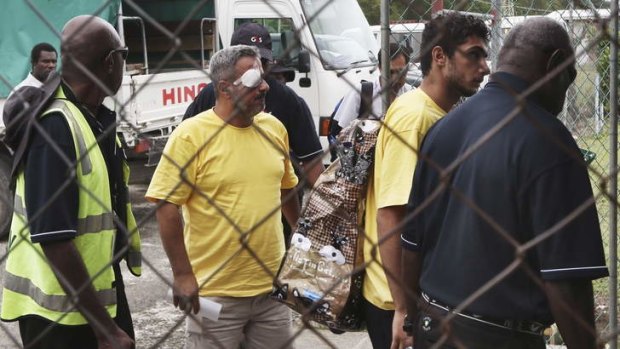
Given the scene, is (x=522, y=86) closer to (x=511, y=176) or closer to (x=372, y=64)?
(x=511, y=176)

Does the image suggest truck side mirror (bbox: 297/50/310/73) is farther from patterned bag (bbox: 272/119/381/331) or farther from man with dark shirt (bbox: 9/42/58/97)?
patterned bag (bbox: 272/119/381/331)

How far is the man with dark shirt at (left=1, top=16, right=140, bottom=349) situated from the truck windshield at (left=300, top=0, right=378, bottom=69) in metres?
7.22

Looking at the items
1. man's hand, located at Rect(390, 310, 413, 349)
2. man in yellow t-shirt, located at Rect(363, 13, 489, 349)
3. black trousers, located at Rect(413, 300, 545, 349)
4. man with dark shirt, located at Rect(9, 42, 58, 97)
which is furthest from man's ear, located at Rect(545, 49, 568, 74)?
man with dark shirt, located at Rect(9, 42, 58, 97)

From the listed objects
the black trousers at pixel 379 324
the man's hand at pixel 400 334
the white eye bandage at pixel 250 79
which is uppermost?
the white eye bandage at pixel 250 79

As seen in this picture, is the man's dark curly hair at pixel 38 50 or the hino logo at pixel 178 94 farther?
the hino logo at pixel 178 94

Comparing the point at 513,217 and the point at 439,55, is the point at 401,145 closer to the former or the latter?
the point at 439,55

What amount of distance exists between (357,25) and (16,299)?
8.13 m

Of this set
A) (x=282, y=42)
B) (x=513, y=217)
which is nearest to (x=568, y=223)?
(x=513, y=217)

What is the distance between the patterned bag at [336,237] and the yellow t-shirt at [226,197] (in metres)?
0.22

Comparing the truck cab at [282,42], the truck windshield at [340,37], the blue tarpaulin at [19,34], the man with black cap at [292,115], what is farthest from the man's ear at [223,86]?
the truck windshield at [340,37]

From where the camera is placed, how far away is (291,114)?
4.46m

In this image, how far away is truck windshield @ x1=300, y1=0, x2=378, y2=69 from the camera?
1022cm

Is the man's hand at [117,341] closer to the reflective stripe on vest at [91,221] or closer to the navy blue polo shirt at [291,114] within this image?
the reflective stripe on vest at [91,221]

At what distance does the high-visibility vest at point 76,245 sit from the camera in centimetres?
278
